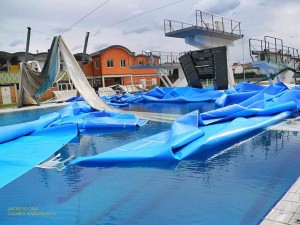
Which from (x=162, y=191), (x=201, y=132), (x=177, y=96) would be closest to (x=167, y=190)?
(x=162, y=191)

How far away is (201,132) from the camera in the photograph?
622 cm

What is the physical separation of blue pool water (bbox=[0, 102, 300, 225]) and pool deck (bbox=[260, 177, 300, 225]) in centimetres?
22

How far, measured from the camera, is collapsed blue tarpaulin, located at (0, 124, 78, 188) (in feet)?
16.9

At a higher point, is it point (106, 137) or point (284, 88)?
point (284, 88)

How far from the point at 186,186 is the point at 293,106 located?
20.9 ft

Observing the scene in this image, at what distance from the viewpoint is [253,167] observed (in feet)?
15.5

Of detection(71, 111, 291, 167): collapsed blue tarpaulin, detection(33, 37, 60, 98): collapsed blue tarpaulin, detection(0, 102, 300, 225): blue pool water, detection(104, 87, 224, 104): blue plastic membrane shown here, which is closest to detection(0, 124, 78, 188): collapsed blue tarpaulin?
detection(0, 102, 300, 225): blue pool water

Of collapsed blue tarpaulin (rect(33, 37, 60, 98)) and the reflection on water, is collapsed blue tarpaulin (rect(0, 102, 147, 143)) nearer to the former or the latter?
the reflection on water

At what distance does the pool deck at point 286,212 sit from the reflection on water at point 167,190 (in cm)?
22

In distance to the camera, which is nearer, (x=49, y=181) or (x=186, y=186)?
(x=186, y=186)

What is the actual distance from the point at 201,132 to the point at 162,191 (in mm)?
2514

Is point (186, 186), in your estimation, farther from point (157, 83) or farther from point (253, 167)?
point (157, 83)

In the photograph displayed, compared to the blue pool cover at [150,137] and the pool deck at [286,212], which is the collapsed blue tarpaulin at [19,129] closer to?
the blue pool cover at [150,137]

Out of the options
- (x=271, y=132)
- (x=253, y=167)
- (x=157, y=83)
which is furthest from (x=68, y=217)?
(x=157, y=83)
